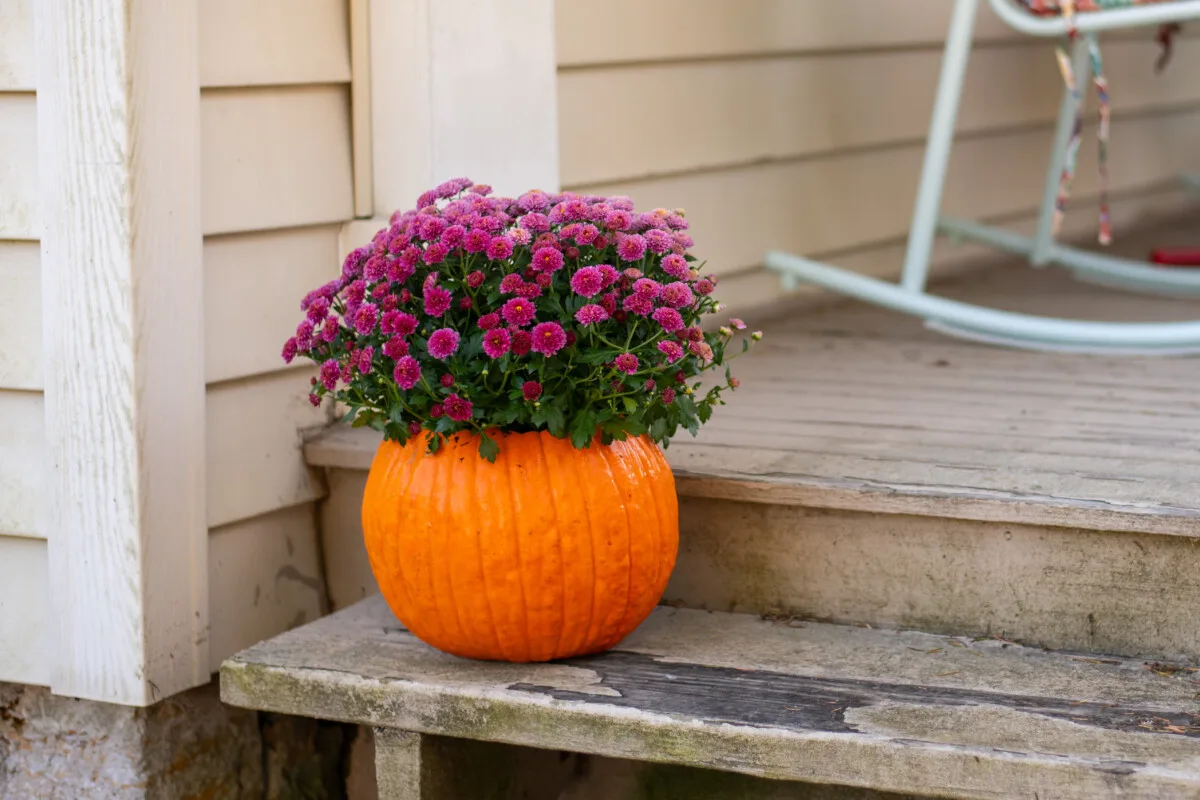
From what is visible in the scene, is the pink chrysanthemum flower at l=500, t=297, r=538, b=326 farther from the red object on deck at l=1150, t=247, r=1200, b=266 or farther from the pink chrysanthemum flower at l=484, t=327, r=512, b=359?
the red object on deck at l=1150, t=247, r=1200, b=266

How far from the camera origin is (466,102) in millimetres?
1931

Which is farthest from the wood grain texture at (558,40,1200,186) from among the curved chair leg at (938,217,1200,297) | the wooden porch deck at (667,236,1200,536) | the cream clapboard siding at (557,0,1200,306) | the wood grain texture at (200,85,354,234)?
the wood grain texture at (200,85,354,234)

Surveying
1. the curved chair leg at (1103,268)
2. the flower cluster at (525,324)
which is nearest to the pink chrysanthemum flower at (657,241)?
the flower cluster at (525,324)

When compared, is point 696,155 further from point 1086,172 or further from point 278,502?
point 1086,172

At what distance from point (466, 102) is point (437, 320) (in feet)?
1.74

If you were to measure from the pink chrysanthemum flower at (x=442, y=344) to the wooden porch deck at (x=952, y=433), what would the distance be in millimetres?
404

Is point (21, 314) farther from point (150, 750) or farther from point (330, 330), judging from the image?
point (150, 750)

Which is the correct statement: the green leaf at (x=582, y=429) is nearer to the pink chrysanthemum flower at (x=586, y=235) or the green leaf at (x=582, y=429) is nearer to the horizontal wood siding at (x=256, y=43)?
the pink chrysanthemum flower at (x=586, y=235)

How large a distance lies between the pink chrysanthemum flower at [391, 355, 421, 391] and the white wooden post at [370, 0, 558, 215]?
0.53 meters

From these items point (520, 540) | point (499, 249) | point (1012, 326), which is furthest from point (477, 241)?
point (1012, 326)

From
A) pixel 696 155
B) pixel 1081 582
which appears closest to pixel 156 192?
pixel 1081 582

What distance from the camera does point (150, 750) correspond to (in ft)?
5.66

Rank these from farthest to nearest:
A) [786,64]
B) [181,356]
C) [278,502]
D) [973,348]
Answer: [786,64]
[973,348]
[278,502]
[181,356]

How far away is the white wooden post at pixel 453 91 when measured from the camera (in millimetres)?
1889
